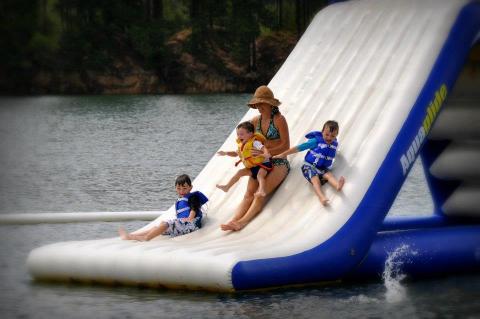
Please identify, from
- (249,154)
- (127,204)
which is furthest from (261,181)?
(127,204)

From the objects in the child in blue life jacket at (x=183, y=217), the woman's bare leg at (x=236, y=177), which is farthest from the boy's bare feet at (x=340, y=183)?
the child in blue life jacket at (x=183, y=217)

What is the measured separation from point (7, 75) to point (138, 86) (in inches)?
209

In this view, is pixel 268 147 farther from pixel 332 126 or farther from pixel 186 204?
pixel 186 204

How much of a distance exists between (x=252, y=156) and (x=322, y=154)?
46 centimetres

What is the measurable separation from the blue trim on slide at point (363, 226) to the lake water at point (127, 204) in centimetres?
11

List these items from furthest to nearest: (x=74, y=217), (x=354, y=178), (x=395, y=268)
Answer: (x=74, y=217)
(x=395, y=268)
(x=354, y=178)

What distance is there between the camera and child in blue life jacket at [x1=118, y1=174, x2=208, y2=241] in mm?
7734

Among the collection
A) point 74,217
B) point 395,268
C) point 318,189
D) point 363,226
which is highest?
point 318,189

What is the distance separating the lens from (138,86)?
158 feet

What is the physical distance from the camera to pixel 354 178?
7301mm

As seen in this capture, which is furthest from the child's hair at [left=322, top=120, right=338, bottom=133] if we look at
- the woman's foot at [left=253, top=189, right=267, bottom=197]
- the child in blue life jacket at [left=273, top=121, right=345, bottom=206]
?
the woman's foot at [left=253, top=189, right=267, bottom=197]

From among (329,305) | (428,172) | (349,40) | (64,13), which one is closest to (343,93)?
(349,40)

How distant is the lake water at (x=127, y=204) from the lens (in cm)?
665

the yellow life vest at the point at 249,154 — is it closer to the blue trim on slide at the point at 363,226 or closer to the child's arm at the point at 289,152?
the child's arm at the point at 289,152
